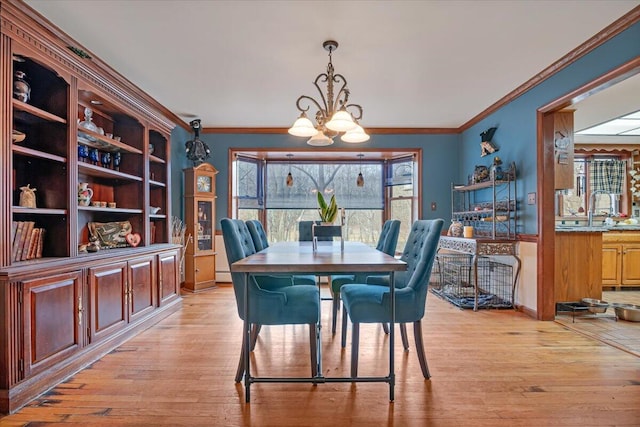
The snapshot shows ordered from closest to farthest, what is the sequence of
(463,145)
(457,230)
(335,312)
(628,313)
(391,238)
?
(335,312)
(391,238)
(628,313)
(457,230)
(463,145)

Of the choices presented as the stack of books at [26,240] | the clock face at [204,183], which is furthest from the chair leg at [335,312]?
the clock face at [204,183]

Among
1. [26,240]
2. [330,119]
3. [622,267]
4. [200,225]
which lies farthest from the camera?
[200,225]

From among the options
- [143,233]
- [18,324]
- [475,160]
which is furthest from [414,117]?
[18,324]

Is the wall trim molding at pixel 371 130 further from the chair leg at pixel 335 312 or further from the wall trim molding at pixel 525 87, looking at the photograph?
the chair leg at pixel 335 312

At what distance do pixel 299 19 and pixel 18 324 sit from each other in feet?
8.28

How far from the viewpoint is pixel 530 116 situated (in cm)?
357

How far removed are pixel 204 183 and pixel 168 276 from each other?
64.9 inches

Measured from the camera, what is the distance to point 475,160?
4793 mm

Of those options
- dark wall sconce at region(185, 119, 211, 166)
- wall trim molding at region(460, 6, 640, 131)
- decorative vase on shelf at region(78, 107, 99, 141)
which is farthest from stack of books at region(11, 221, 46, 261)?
wall trim molding at region(460, 6, 640, 131)

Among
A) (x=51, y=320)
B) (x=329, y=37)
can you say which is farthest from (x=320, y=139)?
(x=51, y=320)

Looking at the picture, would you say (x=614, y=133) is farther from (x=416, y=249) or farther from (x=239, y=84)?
(x=239, y=84)

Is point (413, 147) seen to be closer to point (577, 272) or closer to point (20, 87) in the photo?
point (577, 272)

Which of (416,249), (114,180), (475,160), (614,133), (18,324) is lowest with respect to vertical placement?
(18,324)

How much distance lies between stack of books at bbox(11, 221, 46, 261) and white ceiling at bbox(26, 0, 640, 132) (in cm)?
145
